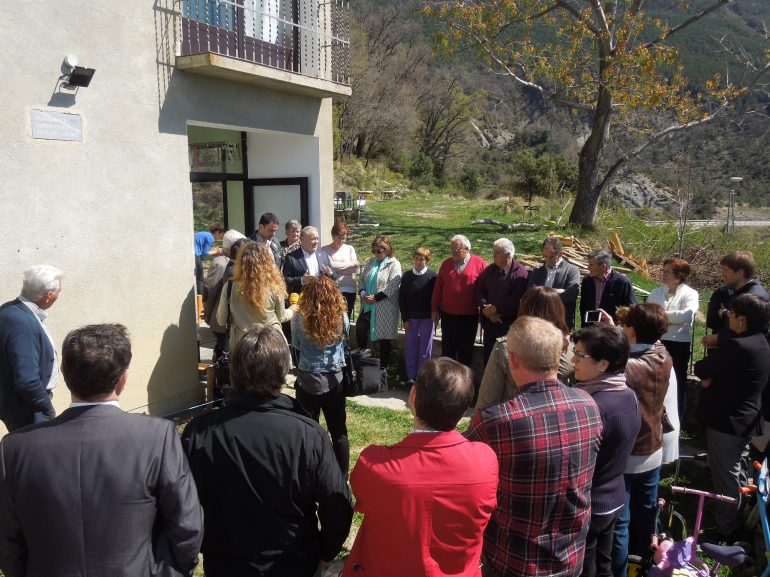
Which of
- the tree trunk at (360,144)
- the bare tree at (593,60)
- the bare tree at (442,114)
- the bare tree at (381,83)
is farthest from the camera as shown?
the bare tree at (442,114)

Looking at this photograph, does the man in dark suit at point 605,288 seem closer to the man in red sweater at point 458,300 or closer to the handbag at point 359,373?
the man in red sweater at point 458,300

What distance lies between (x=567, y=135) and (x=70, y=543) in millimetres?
60578

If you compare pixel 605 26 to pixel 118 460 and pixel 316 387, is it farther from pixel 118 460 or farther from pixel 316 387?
pixel 118 460

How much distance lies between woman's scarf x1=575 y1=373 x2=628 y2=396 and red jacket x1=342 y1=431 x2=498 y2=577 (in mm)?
894

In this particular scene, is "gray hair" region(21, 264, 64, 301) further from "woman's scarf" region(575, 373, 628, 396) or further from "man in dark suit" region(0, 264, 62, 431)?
"woman's scarf" region(575, 373, 628, 396)

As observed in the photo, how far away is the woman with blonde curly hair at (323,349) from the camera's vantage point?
4.14 m

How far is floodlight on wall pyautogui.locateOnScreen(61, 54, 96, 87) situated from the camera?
5070 millimetres

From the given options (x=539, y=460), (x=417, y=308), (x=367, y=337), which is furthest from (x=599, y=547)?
(x=367, y=337)

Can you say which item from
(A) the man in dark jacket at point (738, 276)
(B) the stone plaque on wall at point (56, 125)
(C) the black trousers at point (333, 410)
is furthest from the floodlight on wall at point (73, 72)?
(A) the man in dark jacket at point (738, 276)

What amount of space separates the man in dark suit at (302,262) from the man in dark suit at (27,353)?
3.12 metres

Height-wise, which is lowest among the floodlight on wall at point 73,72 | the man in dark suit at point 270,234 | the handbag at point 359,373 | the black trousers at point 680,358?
the black trousers at point 680,358

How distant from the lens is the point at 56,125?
16.7ft

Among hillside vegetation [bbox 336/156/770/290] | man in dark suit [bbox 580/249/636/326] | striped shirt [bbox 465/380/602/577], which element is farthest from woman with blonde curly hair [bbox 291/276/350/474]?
hillside vegetation [bbox 336/156/770/290]

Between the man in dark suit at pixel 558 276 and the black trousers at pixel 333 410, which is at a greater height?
the man in dark suit at pixel 558 276
